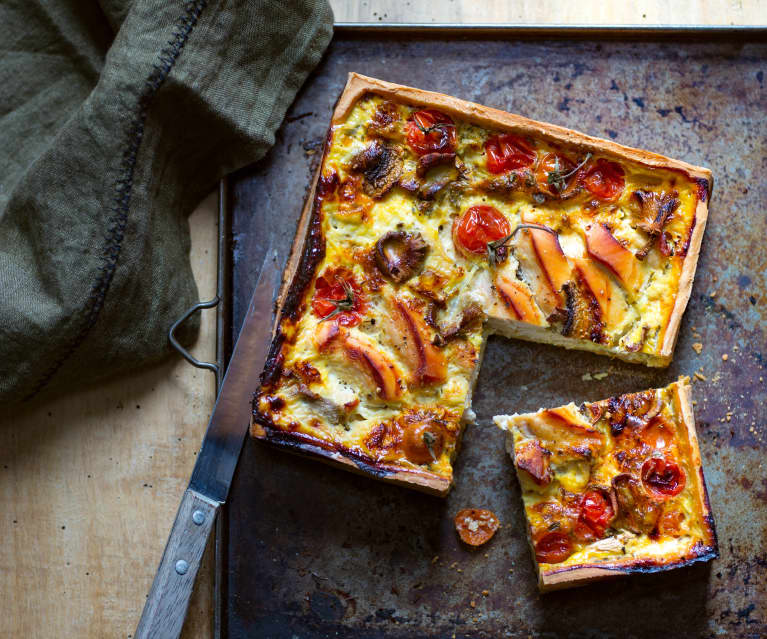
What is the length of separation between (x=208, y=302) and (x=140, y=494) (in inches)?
43.8

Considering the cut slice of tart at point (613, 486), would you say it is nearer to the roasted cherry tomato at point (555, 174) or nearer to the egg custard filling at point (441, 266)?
the egg custard filling at point (441, 266)

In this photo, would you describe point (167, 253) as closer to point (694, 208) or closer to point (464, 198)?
point (464, 198)

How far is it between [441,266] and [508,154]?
27.3 inches

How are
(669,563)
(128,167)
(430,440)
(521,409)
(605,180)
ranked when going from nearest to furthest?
1. (669,563)
2. (430,440)
3. (128,167)
4. (605,180)
5. (521,409)

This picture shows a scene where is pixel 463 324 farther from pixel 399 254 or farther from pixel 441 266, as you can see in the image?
pixel 399 254

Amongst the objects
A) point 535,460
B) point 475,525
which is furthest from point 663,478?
point 475,525

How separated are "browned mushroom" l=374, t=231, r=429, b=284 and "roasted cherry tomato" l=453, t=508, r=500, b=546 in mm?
1329

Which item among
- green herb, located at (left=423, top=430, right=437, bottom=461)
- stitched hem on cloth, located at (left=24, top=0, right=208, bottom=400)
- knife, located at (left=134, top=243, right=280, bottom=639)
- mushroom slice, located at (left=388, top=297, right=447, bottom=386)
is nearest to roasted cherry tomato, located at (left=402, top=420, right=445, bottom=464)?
green herb, located at (left=423, top=430, right=437, bottom=461)

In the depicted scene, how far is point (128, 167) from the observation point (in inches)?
156

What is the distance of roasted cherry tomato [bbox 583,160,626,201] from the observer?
405 cm

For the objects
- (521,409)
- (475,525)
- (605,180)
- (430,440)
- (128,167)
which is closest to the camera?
(430,440)

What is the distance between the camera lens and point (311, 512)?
4.26 m

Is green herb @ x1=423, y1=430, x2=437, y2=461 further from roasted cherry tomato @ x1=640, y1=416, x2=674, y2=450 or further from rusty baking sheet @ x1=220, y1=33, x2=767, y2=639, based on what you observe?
roasted cherry tomato @ x1=640, y1=416, x2=674, y2=450

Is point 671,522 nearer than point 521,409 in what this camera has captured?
Yes
